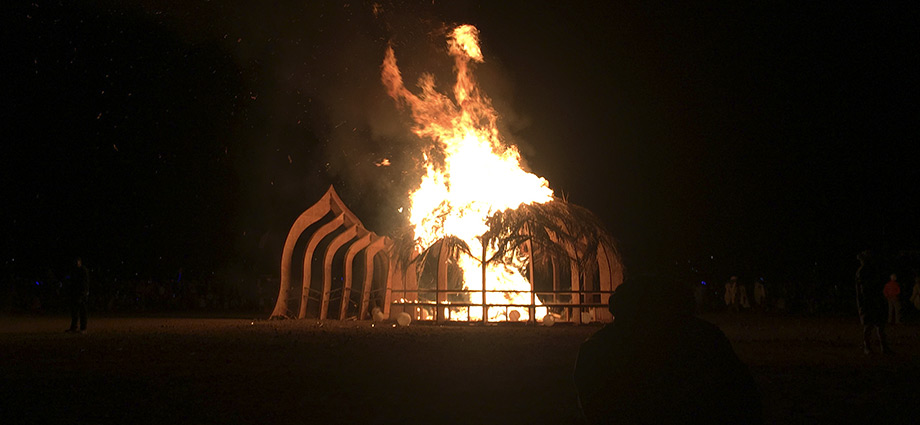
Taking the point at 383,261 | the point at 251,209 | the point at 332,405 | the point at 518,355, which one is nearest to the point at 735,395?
the point at 332,405

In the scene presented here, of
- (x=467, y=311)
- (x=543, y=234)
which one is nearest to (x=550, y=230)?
(x=543, y=234)

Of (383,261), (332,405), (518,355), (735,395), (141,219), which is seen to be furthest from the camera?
(141,219)

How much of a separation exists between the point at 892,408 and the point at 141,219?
37582 millimetres

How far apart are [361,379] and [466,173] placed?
13062 mm

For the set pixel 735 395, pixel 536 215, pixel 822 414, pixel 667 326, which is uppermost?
pixel 536 215

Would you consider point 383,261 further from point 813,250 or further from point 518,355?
point 813,250

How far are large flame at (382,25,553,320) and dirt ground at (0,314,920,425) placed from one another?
220 inches

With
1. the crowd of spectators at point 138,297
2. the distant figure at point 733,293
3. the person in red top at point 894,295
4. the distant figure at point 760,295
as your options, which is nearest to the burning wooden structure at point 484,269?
the crowd of spectators at point 138,297

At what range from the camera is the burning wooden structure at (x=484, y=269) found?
20344mm

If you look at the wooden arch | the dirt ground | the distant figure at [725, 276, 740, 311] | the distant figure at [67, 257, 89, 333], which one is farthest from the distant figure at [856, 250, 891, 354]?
the distant figure at [725, 276, 740, 311]

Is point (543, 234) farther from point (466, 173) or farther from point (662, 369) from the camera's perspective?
point (662, 369)

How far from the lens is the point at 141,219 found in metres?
38.3

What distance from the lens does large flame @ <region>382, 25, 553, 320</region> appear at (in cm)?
2102

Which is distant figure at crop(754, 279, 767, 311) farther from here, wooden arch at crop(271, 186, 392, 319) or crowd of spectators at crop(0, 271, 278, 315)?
crowd of spectators at crop(0, 271, 278, 315)
